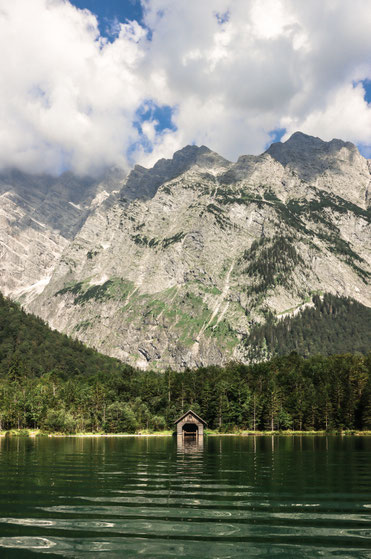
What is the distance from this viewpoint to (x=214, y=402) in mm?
164000

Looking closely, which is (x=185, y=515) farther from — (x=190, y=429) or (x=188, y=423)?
(x=190, y=429)

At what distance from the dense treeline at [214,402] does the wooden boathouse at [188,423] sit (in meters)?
18.3

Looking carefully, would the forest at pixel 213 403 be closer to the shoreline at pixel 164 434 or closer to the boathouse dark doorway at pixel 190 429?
the shoreline at pixel 164 434

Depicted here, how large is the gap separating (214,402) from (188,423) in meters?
24.3

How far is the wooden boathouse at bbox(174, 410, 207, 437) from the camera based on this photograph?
13862 centimetres

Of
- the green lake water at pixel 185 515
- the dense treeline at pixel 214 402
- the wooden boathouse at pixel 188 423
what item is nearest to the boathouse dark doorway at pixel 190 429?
the wooden boathouse at pixel 188 423

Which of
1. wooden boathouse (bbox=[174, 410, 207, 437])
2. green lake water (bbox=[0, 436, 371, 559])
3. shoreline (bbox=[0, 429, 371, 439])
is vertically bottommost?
shoreline (bbox=[0, 429, 371, 439])

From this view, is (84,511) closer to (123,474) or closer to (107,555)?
(107,555)

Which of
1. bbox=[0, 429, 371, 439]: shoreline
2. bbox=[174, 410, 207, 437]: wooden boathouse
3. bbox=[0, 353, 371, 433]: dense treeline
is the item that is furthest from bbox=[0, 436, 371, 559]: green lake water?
bbox=[0, 353, 371, 433]: dense treeline

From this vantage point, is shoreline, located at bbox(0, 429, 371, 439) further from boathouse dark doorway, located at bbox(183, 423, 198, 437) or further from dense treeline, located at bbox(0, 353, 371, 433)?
boathouse dark doorway, located at bbox(183, 423, 198, 437)

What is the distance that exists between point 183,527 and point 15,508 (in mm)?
10063

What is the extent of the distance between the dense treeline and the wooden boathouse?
722 inches

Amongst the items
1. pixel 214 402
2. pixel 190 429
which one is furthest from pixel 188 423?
pixel 214 402

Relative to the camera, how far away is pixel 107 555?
16.4 metres
